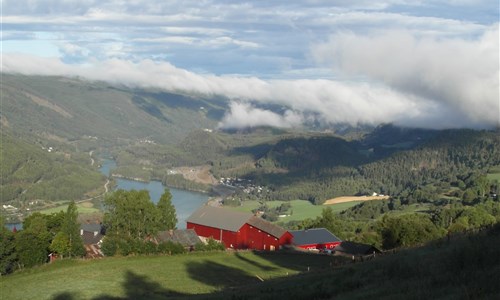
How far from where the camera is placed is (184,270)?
52688mm

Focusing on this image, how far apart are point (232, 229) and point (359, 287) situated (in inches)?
2849

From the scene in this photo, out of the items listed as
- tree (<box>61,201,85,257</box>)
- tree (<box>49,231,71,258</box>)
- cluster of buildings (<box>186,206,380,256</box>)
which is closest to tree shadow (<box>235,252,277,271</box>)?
tree (<box>61,201,85,257</box>)

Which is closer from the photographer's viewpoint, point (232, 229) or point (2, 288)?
point (2, 288)

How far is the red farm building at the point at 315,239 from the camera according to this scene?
9369 centimetres

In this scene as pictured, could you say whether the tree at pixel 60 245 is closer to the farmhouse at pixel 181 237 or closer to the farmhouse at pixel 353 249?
the farmhouse at pixel 181 237

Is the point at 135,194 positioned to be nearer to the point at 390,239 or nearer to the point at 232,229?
the point at 232,229

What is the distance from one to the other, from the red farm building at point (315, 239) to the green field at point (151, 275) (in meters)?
26.3

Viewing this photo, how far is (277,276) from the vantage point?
4616 cm

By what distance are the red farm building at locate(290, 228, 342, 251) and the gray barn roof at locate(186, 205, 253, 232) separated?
29.0 feet

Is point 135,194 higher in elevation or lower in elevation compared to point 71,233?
higher

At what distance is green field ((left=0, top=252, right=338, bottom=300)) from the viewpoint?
137ft

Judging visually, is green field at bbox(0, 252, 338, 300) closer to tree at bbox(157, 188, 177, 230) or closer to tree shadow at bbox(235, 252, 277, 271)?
tree shadow at bbox(235, 252, 277, 271)

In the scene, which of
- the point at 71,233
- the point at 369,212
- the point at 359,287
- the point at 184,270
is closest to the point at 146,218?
the point at 71,233

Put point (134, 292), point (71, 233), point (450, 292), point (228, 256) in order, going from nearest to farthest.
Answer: point (450, 292) → point (134, 292) → point (228, 256) → point (71, 233)
